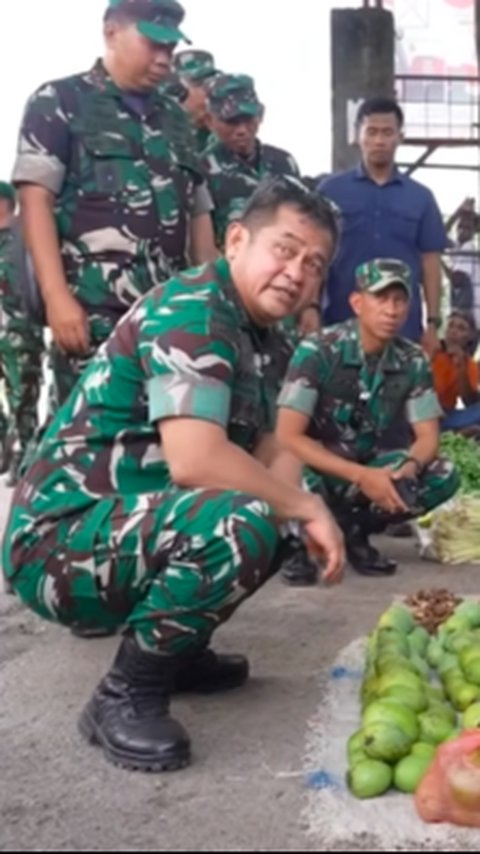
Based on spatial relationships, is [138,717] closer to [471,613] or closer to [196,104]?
[471,613]

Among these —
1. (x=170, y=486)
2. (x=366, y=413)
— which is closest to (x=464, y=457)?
(x=366, y=413)

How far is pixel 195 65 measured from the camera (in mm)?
5520

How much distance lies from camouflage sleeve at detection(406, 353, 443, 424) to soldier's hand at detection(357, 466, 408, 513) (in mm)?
341

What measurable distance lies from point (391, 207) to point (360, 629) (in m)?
2.54

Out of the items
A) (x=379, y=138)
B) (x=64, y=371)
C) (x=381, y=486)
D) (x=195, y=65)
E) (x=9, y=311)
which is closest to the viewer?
(x=64, y=371)

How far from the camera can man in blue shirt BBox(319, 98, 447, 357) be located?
232 inches

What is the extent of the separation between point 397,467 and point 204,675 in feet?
5.58

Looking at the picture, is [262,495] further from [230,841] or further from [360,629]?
[360,629]

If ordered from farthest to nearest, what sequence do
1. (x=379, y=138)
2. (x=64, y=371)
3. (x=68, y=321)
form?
(x=379, y=138) < (x=64, y=371) < (x=68, y=321)

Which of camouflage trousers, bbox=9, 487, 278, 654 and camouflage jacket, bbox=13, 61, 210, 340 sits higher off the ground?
camouflage jacket, bbox=13, 61, 210, 340

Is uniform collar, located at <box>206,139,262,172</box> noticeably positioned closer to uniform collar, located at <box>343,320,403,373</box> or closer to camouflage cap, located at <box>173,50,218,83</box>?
camouflage cap, located at <box>173,50,218,83</box>

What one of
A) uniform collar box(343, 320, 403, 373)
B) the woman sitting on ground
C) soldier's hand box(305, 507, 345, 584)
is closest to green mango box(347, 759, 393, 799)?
soldier's hand box(305, 507, 345, 584)

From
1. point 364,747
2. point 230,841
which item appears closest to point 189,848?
point 230,841

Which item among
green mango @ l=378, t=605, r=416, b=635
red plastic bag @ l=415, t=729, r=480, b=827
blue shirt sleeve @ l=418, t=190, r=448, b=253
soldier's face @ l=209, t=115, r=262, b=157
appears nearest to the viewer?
red plastic bag @ l=415, t=729, r=480, b=827
